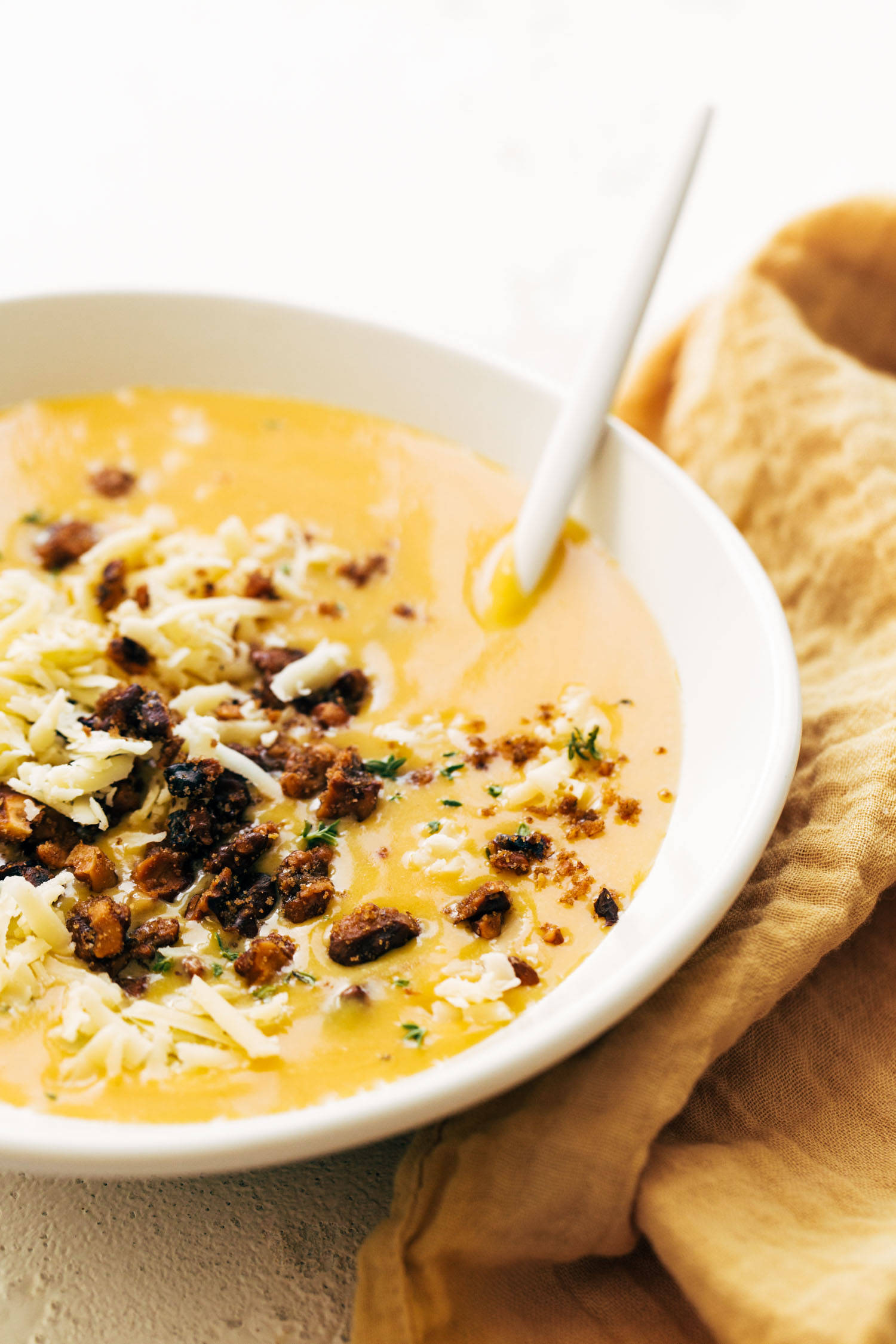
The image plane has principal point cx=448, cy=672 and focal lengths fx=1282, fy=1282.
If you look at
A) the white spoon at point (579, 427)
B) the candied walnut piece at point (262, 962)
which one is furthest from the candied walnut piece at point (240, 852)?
the white spoon at point (579, 427)

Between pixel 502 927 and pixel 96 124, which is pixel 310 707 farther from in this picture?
pixel 96 124

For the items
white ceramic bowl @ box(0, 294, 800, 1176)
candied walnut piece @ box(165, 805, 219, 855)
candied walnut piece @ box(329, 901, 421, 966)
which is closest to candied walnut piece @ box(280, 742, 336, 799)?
candied walnut piece @ box(165, 805, 219, 855)

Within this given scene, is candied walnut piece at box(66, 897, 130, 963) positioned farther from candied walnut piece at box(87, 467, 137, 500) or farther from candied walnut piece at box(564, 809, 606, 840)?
candied walnut piece at box(87, 467, 137, 500)

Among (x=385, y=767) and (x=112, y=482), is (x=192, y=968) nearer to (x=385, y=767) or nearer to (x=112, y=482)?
(x=385, y=767)

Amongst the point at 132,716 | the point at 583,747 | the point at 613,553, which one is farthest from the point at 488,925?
the point at 613,553

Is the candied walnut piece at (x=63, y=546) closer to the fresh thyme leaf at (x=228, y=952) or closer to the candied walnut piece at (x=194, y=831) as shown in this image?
the candied walnut piece at (x=194, y=831)
